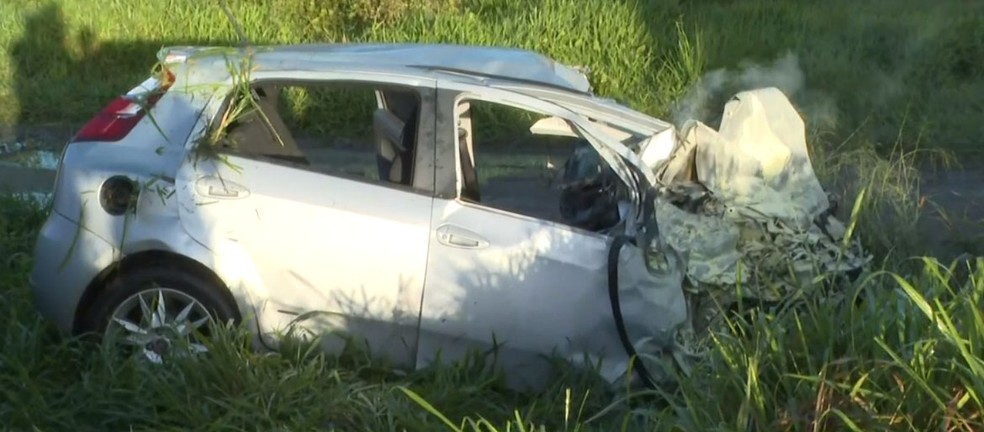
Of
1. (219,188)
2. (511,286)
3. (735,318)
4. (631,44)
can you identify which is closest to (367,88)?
(219,188)

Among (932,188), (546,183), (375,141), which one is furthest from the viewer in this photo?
(932,188)

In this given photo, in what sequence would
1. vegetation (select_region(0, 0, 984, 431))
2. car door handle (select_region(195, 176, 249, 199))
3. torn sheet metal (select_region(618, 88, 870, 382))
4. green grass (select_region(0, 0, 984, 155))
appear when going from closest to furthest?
vegetation (select_region(0, 0, 984, 431)) → torn sheet metal (select_region(618, 88, 870, 382)) → car door handle (select_region(195, 176, 249, 199)) → green grass (select_region(0, 0, 984, 155))

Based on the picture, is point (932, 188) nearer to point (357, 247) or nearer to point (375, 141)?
point (375, 141)

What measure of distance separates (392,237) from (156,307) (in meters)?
1.00

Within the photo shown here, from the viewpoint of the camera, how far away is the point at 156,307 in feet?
16.8

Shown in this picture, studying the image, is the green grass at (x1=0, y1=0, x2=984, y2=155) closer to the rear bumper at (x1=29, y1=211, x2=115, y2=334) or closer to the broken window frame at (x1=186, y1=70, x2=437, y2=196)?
the broken window frame at (x1=186, y1=70, x2=437, y2=196)

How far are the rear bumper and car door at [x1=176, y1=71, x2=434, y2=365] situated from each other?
1.34 ft

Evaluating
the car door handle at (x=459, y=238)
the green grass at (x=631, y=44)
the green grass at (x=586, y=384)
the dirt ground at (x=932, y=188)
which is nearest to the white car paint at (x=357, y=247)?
the car door handle at (x=459, y=238)

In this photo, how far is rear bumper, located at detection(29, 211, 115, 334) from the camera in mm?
5145

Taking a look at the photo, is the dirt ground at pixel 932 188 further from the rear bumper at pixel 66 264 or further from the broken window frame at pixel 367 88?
the rear bumper at pixel 66 264

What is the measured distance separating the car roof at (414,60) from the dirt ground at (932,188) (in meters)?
0.59

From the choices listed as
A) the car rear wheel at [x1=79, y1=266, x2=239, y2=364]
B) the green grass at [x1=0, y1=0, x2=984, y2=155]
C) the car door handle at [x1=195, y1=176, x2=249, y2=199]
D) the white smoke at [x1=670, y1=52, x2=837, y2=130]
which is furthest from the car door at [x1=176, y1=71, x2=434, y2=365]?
the green grass at [x1=0, y1=0, x2=984, y2=155]

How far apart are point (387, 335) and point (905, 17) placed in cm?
998

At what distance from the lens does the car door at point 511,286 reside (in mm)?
5023
